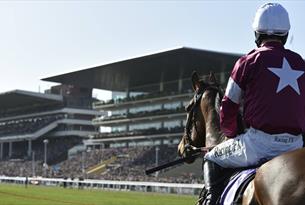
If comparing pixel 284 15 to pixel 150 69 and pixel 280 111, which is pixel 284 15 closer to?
pixel 280 111

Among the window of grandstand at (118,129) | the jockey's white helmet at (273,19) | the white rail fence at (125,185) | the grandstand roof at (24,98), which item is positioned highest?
the grandstand roof at (24,98)

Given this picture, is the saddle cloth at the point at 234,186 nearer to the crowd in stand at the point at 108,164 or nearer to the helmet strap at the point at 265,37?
the helmet strap at the point at 265,37

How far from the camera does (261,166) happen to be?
3.91 metres

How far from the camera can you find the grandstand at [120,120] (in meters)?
70.9

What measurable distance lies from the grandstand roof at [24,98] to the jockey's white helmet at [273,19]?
4043 inches

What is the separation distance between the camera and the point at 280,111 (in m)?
4.21

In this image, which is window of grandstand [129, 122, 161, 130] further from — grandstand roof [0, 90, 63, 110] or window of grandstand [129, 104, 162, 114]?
grandstand roof [0, 90, 63, 110]

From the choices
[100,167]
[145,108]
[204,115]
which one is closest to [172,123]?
[145,108]

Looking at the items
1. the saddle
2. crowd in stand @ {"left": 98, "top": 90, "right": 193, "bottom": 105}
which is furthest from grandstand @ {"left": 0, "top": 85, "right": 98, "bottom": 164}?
the saddle

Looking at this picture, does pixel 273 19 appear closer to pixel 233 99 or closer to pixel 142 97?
pixel 233 99

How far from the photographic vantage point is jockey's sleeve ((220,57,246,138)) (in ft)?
14.5

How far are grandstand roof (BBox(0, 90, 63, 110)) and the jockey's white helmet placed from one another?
10270 centimetres

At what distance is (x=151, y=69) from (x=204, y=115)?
7186 cm

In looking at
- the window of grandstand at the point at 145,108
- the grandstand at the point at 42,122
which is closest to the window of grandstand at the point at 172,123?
the window of grandstand at the point at 145,108
